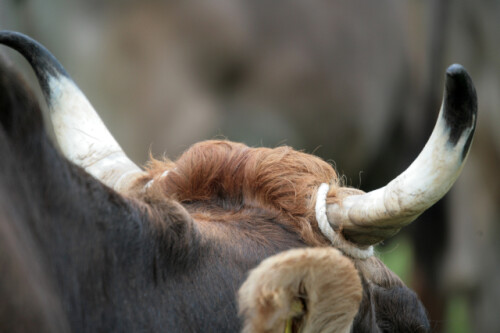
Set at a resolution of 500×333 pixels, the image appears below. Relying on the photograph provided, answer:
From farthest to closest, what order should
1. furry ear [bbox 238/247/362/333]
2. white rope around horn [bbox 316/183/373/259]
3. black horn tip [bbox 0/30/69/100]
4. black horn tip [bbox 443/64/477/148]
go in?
black horn tip [bbox 0/30/69/100], white rope around horn [bbox 316/183/373/259], black horn tip [bbox 443/64/477/148], furry ear [bbox 238/247/362/333]

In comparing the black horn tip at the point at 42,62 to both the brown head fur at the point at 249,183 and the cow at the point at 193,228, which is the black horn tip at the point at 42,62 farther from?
the brown head fur at the point at 249,183

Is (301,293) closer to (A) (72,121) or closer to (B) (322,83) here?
(A) (72,121)

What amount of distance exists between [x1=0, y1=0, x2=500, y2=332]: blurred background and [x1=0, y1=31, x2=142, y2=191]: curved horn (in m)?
3.96

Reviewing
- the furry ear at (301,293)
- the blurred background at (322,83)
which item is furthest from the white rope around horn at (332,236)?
the blurred background at (322,83)

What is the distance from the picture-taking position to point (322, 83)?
7008mm

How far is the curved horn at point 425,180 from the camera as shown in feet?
6.42

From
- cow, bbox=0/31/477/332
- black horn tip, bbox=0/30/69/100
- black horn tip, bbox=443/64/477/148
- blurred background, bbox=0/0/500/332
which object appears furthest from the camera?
blurred background, bbox=0/0/500/332

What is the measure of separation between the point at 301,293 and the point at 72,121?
1.25 meters

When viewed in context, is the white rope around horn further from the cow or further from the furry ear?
the furry ear

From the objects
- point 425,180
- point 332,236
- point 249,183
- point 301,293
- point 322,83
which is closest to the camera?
point 301,293

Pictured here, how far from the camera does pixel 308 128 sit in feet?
22.8

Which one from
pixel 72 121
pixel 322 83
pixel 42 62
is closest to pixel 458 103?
pixel 72 121

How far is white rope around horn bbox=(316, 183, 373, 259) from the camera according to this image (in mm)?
2365

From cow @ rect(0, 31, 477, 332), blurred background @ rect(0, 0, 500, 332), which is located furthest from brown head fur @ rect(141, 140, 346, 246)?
blurred background @ rect(0, 0, 500, 332)
